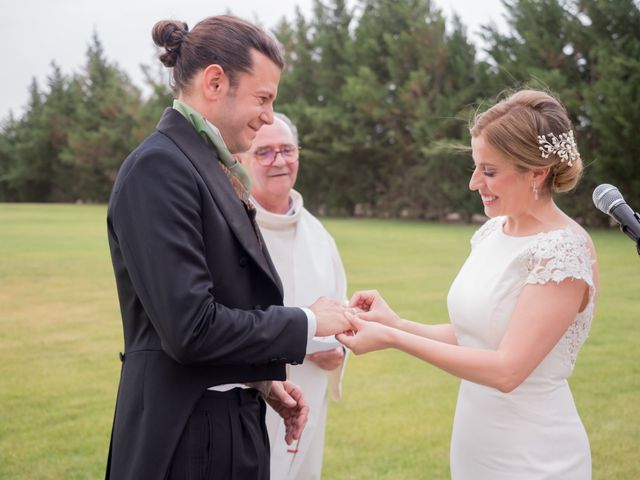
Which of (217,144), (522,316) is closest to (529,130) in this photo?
(522,316)

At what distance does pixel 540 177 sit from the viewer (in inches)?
130

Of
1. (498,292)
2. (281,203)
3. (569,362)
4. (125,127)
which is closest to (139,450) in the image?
(498,292)

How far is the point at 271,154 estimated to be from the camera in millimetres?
4812

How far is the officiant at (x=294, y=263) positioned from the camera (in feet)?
14.9

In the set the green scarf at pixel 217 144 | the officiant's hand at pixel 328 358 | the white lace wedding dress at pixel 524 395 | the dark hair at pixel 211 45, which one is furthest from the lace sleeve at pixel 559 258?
the officiant's hand at pixel 328 358

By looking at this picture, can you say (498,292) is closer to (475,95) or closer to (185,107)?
(185,107)

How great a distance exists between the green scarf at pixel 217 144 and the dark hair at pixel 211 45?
0.11 m

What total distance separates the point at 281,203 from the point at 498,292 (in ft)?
6.66

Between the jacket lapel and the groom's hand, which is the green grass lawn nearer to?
the groom's hand

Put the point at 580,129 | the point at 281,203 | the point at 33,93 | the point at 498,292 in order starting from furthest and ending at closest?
1. the point at 33,93
2. the point at 580,129
3. the point at 281,203
4. the point at 498,292

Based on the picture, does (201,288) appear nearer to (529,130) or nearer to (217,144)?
(217,144)

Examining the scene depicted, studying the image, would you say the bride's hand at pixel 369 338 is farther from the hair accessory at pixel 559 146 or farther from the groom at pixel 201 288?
the hair accessory at pixel 559 146

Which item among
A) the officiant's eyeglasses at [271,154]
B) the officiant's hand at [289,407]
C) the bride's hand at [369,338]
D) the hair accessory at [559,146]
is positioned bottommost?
the officiant's hand at [289,407]

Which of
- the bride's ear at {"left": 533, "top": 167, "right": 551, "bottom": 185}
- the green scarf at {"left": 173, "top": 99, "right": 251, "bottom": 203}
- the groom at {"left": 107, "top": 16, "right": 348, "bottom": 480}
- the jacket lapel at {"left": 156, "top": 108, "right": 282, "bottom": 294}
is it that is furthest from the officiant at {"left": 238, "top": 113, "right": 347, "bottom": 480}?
the jacket lapel at {"left": 156, "top": 108, "right": 282, "bottom": 294}
